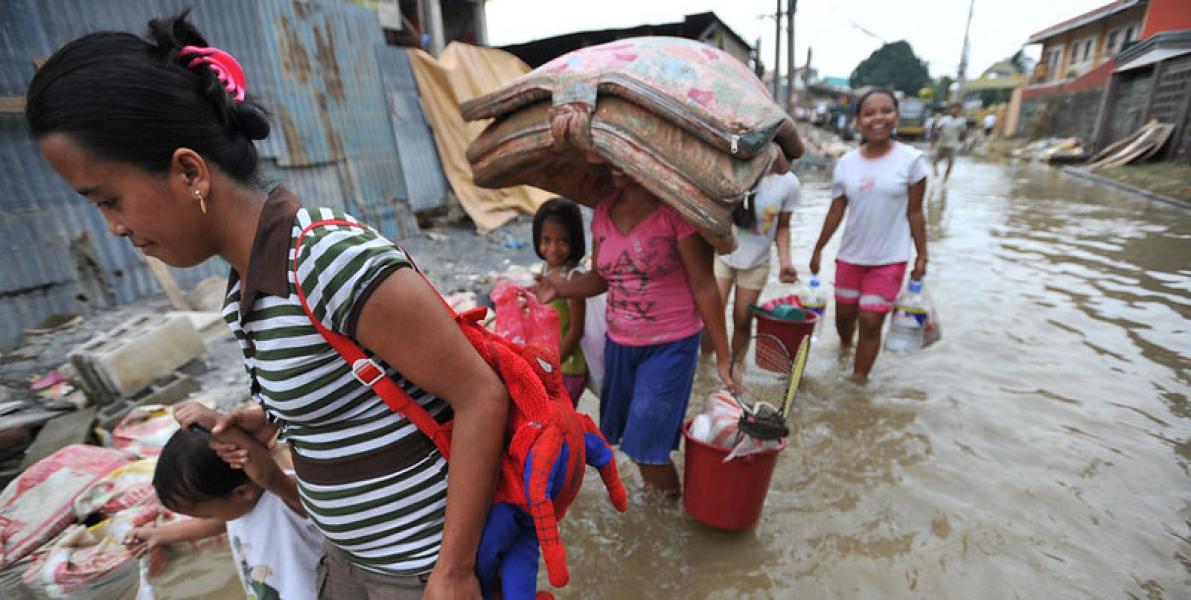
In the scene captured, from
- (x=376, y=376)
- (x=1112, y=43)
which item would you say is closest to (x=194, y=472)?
(x=376, y=376)

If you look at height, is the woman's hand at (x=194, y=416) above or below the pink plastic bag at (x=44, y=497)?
above

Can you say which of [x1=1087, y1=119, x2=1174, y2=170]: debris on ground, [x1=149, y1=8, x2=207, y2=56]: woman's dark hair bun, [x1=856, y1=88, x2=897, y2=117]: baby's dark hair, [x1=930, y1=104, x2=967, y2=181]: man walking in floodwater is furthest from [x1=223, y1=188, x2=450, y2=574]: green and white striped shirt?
[x1=1087, y1=119, x2=1174, y2=170]: debris on ground

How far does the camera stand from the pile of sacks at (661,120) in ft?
6.58

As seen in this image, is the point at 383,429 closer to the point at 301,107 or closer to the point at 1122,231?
the point at 301,107

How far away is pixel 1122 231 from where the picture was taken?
762cm

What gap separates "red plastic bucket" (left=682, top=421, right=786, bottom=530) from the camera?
220 centimetres

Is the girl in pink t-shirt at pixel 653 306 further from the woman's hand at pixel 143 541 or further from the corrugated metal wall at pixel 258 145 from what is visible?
the corrugated metal wall at pixel 258 145

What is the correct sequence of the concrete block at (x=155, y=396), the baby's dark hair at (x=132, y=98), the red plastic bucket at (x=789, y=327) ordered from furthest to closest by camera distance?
the red plastic bucket at (x=789, y=327) → the concrete block at (x=155, y=396) → the baby's dark hair at (x=132, y=98)

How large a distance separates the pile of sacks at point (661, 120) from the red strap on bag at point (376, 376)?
1.29 metres

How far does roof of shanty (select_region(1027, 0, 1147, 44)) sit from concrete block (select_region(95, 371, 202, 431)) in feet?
104

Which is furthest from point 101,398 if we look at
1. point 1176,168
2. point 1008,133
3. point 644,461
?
point 1008,133

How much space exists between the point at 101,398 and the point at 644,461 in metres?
3.32

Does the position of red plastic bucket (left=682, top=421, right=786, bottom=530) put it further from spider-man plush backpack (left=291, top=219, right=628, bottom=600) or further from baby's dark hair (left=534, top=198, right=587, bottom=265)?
spider-man plush backpack (left=291, top=219, right=628, bottom=600)

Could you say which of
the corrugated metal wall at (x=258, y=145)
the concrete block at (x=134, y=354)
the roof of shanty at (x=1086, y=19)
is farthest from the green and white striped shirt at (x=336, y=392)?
the roof of shanty at (x=1086, y=19)
